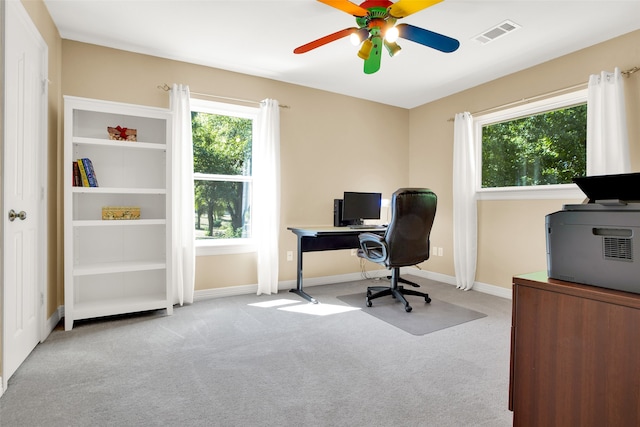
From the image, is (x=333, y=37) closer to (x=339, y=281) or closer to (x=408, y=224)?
(x=408, y=224)

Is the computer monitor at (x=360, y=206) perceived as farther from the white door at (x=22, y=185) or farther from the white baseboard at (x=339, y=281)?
the white door at (x=22, y=185)

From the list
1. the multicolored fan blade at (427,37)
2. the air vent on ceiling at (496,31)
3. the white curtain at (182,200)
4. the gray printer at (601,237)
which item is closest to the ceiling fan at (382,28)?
the multicolored fan blade at (427,37)

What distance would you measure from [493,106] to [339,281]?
2.87 meters

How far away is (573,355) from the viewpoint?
1171mm

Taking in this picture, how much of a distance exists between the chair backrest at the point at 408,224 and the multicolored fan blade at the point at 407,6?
1.46 meters

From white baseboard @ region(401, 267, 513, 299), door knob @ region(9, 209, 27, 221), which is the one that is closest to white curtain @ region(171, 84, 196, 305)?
door knob @ region(9, 209, 27, 221)

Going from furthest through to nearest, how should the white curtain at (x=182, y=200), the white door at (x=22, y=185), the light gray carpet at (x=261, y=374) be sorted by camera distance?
the white curtain at (x=182, y=200) < the white door at (x=22, y=185) < the light gray carpet at (x=261, y=374)

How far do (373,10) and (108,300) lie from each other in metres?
3.24

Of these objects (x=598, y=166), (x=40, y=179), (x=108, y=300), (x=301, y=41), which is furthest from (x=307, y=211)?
(x=598, y=166)

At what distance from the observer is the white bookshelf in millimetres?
2830

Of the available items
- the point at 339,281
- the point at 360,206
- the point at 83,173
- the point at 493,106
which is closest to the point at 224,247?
the point at 83,173

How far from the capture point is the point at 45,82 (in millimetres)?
2566

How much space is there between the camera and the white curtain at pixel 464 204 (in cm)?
408

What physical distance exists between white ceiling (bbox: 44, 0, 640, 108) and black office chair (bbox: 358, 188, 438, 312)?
1449 millimetres
